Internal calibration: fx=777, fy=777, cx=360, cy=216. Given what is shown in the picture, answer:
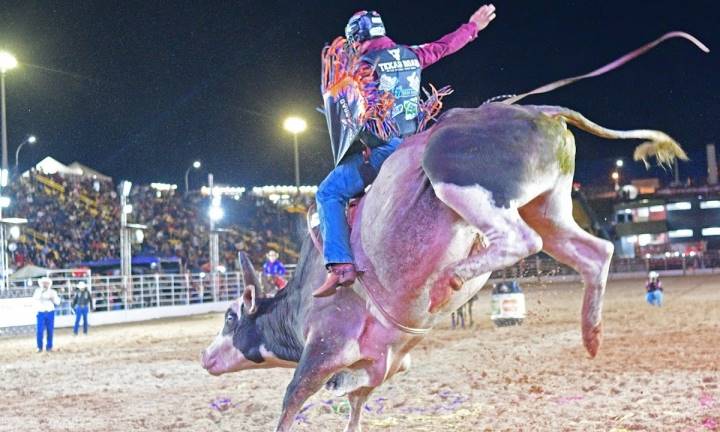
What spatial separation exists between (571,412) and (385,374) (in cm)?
334

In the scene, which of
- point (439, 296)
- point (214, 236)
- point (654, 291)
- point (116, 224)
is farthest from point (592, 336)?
point (116, 224)

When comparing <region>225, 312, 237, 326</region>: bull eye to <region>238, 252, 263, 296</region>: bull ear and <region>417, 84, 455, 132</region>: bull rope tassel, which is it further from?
<region>417, 84, 455, 132</region>: bull rope tassel

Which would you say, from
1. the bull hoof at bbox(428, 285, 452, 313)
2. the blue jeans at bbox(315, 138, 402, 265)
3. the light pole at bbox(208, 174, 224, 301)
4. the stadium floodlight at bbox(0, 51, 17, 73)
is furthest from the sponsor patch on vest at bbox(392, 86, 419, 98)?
Answer: the light pole at bbox(208, 174, 224, 301)

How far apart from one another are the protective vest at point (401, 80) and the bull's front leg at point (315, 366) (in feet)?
4.18

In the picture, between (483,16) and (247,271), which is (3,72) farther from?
(483,16)

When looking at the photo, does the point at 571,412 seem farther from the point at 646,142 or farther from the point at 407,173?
the point at 407,173

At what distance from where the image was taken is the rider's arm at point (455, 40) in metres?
4.64

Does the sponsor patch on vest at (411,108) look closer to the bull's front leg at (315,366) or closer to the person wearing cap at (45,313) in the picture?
the bull's front leg at (315,366)

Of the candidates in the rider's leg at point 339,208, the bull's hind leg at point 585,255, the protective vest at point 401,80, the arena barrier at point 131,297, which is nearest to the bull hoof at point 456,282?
the bull's hind leg at point 585,255

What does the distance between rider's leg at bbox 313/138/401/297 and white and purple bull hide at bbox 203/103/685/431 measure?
9 cm

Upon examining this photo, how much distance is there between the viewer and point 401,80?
450 centimetres

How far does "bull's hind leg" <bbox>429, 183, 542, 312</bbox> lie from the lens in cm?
353

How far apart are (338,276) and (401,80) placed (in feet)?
3.93

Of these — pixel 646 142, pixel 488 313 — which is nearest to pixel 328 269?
pixel 646 142
